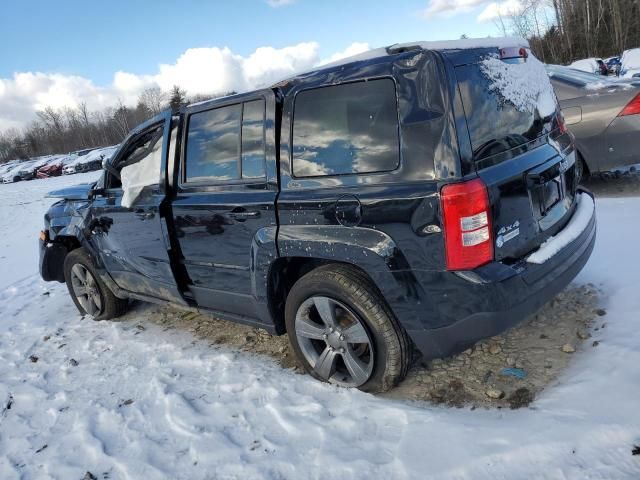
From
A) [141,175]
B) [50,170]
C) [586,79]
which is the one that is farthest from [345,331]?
[50,170]

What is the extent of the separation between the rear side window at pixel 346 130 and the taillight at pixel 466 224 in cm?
36

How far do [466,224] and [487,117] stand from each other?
2.02 ft

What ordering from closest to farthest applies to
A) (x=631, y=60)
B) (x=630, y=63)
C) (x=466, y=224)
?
1. (x=466, y=224)
2. (x=630, y=63)
3. (x=631, y=60)

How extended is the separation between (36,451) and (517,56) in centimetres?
368

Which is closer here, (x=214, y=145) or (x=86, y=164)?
(x=214, y=145)

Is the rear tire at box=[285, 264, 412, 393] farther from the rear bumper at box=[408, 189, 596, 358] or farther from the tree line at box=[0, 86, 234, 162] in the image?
the tree line at box=[0, 86, 234, 162]

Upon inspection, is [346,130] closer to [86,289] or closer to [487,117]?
[487,117]

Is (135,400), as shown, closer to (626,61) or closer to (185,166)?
(185,166)

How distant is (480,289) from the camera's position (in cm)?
236

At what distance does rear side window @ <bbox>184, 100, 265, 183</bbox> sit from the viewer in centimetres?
307

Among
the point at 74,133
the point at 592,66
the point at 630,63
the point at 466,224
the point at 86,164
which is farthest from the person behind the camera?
the point at 74,133

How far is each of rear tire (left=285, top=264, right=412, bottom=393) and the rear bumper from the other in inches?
7.3

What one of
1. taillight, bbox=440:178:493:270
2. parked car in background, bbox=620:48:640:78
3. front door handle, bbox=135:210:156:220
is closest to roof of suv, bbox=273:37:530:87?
taillight, bbox=440:178:493:270

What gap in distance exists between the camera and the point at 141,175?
12.9ft
